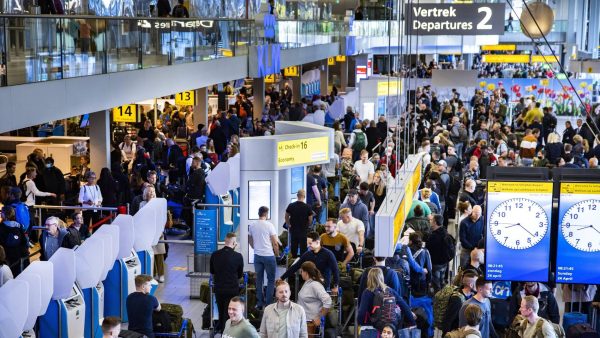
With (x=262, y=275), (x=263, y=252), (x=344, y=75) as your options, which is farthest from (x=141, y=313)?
(x=344, y=75)

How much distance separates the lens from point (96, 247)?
10938 millimetres

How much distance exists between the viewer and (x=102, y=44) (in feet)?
52.5

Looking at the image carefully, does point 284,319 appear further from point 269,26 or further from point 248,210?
point 269,26

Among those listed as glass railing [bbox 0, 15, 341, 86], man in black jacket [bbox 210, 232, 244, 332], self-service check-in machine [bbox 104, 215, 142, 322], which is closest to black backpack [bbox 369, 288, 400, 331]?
man in black jacket [bbox 210, 232, 244, 332]

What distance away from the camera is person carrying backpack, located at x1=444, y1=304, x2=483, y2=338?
821 cm

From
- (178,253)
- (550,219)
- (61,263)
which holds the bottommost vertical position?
(178,253)

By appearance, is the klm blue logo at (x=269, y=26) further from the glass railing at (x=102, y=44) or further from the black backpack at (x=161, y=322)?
the black backpack at (x=161, y=322)

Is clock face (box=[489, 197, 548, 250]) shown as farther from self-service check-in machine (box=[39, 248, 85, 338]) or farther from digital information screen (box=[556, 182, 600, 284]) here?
self-service check-in machine (box=[39, 248, 85, 338])

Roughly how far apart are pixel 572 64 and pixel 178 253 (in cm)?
2269

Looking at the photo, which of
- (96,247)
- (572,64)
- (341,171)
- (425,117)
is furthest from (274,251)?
(572,64)

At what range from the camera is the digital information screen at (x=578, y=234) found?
9180 millimetres

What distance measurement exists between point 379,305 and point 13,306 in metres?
3.40

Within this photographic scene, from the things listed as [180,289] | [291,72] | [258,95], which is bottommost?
[180,289]

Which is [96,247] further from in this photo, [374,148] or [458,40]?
[458,40]
